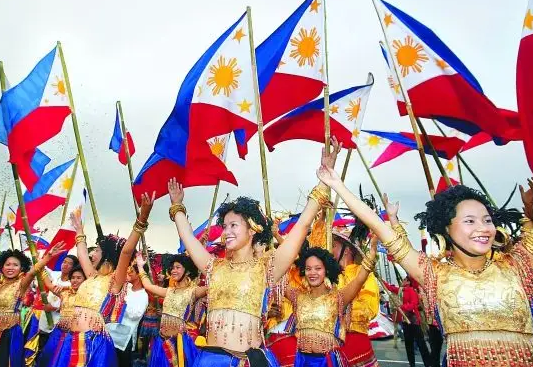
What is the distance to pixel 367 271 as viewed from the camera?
4.96m

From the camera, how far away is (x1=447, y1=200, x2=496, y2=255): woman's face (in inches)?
126

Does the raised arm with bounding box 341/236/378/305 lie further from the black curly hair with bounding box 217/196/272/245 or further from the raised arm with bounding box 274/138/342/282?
the raised arm with bounding box 274/138/342/282

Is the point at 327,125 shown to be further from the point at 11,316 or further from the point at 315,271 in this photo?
the point at 11,316

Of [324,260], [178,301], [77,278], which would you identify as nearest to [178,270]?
[178,301]

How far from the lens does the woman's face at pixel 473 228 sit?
320cm

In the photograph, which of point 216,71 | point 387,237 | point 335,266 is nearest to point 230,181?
point 216,71

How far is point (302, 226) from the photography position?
377cm

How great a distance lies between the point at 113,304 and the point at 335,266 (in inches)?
114

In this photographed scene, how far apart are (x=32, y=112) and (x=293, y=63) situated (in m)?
4.29

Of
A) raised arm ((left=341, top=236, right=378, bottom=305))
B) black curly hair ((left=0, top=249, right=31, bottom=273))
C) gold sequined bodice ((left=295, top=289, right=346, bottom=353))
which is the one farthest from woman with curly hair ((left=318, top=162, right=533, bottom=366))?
black curly hair ((left=0, top=249, right=31, bottom=273))

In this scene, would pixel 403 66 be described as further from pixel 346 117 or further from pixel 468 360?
pixel 468 360

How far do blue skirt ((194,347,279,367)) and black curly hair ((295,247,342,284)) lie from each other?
7.16 ft

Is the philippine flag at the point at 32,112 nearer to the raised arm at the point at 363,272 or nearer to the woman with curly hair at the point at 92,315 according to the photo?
the woman with curly hair at the point at 92,315

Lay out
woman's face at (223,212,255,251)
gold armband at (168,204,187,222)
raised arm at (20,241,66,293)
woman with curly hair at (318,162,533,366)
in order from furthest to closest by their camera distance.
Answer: raised arm at (20,241,66,293)
gold armband at (168,204,187,222)
woman's face at (223,212,255,251)
woman with curly hair at (318,162,533,366)
